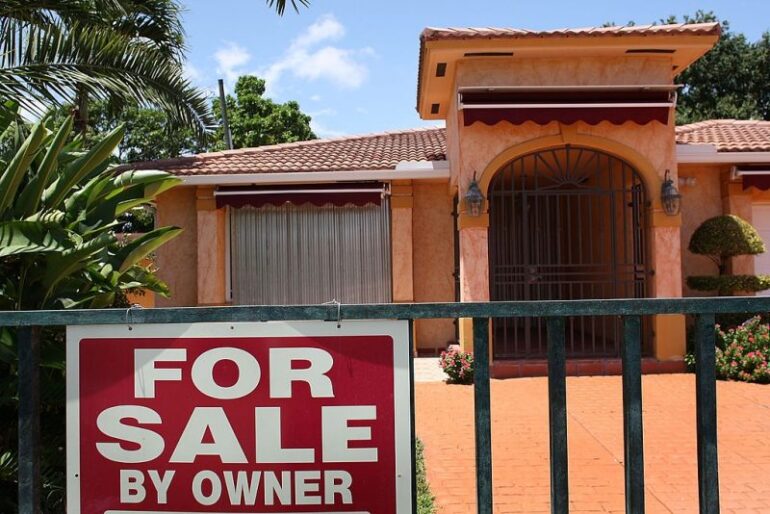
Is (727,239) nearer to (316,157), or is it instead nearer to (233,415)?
(316,157)

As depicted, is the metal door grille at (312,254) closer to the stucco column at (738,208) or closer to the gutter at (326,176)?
the gutter at (326,176)

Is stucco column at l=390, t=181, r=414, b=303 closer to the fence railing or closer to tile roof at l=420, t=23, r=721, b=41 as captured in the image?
tile roof at l=420, t=23, r=721, b=41

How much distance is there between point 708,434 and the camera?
2.02 metres

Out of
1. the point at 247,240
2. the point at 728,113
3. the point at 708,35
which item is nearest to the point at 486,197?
the point at 708,35

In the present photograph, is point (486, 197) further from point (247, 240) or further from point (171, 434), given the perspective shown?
point (171, 434)

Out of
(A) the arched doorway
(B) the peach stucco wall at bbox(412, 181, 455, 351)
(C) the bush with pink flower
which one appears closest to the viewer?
(C) the bush with pink flower

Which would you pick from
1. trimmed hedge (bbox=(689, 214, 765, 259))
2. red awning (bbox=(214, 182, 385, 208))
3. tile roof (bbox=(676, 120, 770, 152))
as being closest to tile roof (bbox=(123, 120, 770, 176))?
tile roof (bbox=(676, 120, 770, 152))

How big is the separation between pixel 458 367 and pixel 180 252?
6076 mm

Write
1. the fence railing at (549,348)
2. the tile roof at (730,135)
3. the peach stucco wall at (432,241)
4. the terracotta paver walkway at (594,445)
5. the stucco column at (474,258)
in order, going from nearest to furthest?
1. the fence railing at (549,348)
2. the terracotta paver walkway at (594,445)
3. the stucco column at (474,258)
4. the tile roof at (730,135)
5. the peach stucco wall at (432,241)

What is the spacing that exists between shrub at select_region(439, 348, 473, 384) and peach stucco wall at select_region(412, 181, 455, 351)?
7.68 ft

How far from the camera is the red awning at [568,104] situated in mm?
10188

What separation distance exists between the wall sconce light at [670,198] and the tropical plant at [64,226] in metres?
8.34

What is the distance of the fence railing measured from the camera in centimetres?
199

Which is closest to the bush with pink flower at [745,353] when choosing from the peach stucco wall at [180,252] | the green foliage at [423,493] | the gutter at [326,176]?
the gutter at [326,176]
